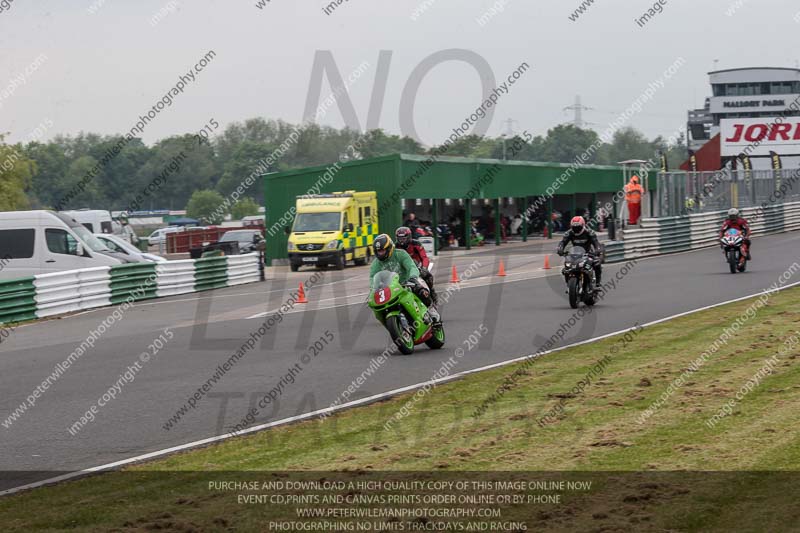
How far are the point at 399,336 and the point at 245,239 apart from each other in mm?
37537

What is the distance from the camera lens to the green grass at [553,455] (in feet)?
20.9

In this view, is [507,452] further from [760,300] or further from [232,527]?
[760,300]

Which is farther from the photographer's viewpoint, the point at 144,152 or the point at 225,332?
the point at 144,152

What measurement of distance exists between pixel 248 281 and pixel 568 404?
83.2 ft

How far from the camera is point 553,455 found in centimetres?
790

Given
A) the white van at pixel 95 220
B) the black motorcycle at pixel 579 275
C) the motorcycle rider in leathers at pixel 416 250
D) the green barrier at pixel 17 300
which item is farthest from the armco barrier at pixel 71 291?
the white van at pixel 95 220

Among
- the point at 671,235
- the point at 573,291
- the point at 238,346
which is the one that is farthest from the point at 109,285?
the point at 671,235

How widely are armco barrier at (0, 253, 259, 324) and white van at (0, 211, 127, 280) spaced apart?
4.12 ft

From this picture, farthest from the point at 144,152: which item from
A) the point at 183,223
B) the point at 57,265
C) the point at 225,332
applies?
the point at 225,332

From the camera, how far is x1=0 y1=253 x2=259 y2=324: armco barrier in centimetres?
2294

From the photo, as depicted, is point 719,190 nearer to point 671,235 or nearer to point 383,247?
A: point 671,235

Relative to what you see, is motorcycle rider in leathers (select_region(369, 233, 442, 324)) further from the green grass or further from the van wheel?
the van wheel

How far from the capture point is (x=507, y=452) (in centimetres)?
808

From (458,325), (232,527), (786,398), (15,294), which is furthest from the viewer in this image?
(15,294)
